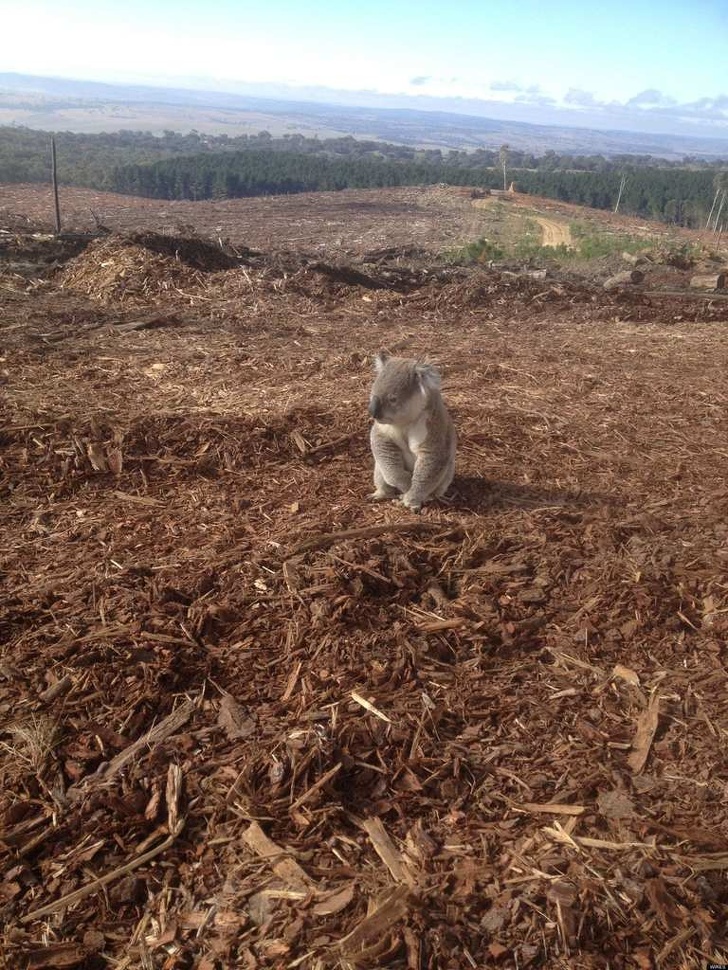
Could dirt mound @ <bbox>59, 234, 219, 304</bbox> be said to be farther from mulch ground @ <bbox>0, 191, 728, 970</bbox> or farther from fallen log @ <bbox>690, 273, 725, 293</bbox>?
fallen log @ <bbox>690, 273, 725, 293</bbox>

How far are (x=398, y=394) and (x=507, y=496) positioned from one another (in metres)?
1.59

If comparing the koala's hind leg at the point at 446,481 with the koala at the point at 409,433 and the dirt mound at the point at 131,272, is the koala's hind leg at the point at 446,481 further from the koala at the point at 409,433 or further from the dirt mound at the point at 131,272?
Answer: the dirt mound at the point at 131,272

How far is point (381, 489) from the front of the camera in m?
6.14

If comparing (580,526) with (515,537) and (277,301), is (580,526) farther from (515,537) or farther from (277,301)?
(277,301)

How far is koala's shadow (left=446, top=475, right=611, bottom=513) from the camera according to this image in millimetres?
6094

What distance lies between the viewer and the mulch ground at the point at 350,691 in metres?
2.89

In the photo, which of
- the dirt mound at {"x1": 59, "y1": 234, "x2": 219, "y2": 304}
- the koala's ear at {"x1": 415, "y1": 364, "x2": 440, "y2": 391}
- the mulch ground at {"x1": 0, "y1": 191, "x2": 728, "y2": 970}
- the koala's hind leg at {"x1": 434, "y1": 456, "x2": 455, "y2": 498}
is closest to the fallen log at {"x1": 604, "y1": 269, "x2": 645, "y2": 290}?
the dirt mound at {"x1": 59, "y1": 234, "x2": 219, "y2": 304}

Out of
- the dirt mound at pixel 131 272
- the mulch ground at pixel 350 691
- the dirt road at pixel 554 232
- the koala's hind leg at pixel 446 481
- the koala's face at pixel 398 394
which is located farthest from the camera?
the dirt road at pixel 554 232

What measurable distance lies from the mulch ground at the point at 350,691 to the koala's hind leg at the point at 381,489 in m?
0.21

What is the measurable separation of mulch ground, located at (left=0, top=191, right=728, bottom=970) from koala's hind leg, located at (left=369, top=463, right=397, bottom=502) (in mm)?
206

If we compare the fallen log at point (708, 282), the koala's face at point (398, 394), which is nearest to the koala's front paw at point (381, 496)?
the koala's face at point (398, 394)

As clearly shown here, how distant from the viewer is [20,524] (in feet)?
18.4

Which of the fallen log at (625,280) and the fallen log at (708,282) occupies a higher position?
the fallen log at (708,282)

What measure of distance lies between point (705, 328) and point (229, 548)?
1224cm
